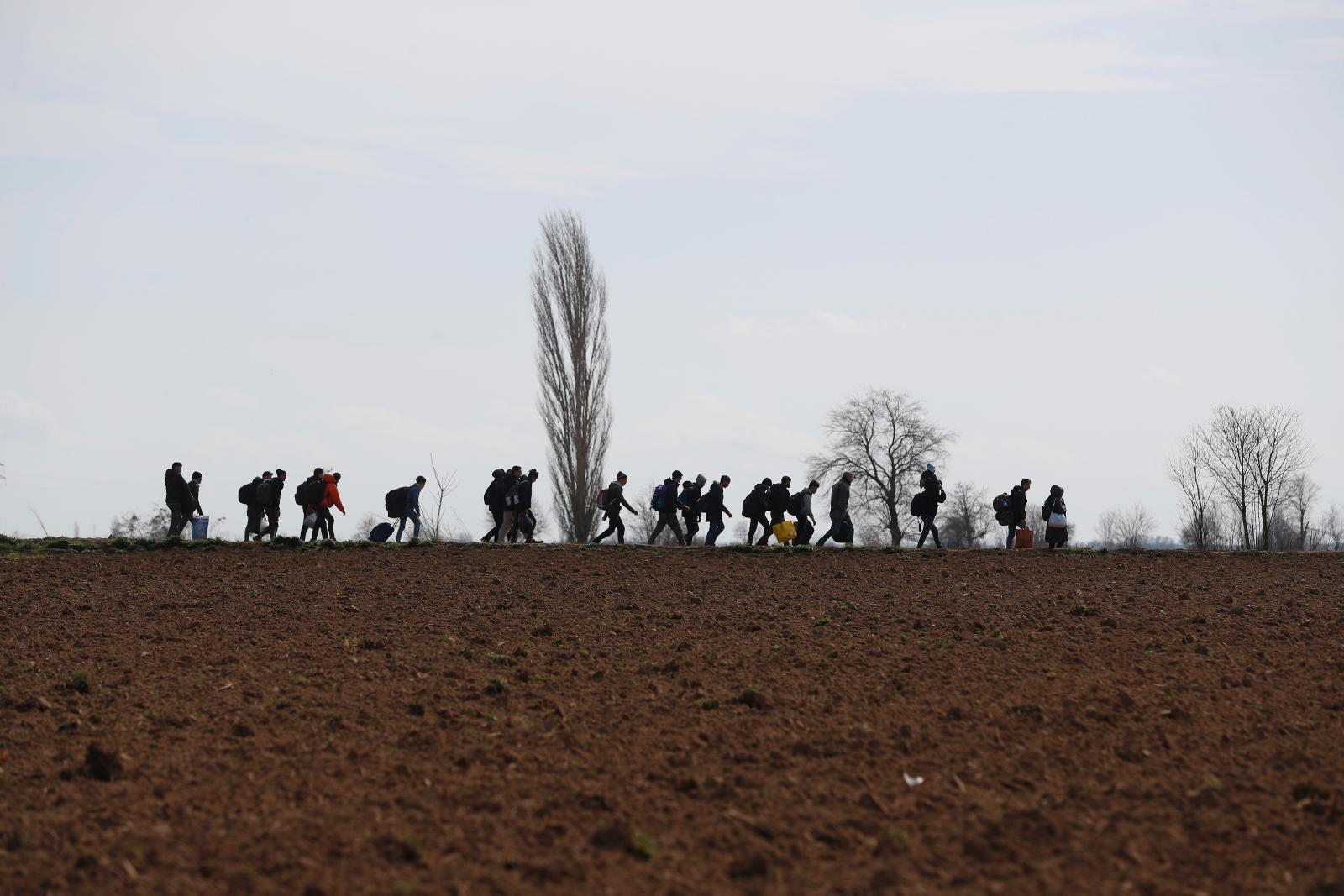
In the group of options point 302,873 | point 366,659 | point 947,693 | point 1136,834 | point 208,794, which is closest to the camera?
point 302,873

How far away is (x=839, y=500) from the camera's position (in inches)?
975

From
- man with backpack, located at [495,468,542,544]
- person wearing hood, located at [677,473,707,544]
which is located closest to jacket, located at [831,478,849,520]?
person wearing hood, located at [677,473,707,544]

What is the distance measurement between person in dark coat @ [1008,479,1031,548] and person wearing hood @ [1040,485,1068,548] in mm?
560

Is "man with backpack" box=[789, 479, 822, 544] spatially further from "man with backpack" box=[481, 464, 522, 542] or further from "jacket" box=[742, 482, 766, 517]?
"man with backpack" box=[481, 464, 522, 542]

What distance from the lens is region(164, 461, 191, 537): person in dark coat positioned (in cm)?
2411

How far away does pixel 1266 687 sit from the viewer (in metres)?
11.0

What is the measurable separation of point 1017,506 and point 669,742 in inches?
681

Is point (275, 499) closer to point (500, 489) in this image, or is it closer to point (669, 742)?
point (500, 489)

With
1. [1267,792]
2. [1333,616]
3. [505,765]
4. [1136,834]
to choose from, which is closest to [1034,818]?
[1136,834]

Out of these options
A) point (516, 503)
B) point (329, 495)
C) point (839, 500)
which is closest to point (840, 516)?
point (839, 500)

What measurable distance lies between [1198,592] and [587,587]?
7.96 m

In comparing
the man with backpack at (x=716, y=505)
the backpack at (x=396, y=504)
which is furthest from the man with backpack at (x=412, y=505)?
the man with backpack at (x=716, y=505)

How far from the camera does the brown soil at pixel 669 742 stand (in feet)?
22.6

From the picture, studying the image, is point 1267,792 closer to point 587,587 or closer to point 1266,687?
point 1266,687
